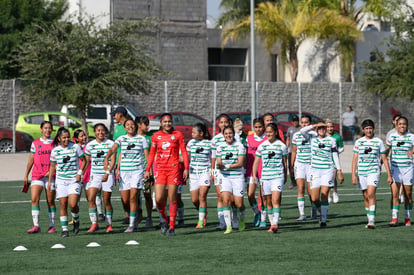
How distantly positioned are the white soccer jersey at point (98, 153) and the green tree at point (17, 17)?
31564mm

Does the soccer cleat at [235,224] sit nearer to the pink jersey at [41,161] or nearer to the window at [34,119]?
the pink jersey at [41,161]

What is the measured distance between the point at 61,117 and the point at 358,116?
48.2 ft

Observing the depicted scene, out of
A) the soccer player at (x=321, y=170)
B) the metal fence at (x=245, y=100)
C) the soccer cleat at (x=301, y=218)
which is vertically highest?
the metal fence at (x=245, y=100)

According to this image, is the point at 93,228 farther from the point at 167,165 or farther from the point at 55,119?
the point at 55,119

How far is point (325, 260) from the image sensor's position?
1175 centimetres

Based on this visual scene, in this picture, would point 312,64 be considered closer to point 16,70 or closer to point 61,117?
point 16,70

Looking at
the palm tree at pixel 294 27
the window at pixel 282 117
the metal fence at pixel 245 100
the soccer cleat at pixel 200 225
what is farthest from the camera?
the palm tree at pixel 294 27

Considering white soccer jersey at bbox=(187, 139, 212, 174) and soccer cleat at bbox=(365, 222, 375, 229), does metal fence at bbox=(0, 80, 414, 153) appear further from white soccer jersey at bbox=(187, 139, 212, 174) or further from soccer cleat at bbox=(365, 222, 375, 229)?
soccer cleat at bbox=(365, 222, 375, 229)

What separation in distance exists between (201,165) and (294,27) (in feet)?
111

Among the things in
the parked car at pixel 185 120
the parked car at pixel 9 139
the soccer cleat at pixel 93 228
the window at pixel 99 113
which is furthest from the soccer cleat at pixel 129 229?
the window at pixel 99 113

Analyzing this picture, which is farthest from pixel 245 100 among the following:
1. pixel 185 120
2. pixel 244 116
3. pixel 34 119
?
pixel 34 119

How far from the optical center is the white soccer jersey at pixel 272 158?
49.0 ft

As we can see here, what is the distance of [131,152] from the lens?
1495 centimetres

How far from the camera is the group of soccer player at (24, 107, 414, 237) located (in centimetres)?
1465
